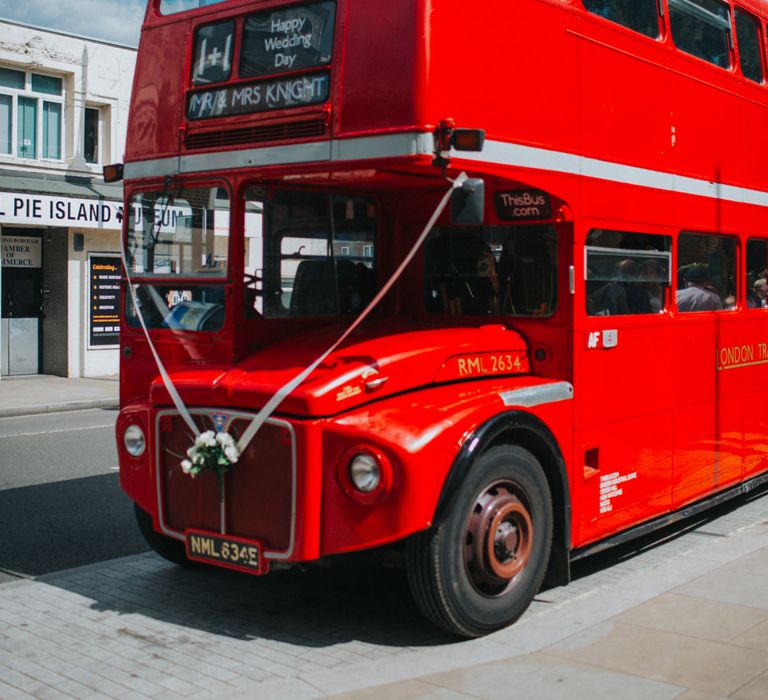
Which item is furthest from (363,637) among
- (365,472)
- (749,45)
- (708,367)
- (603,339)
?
(749,45)

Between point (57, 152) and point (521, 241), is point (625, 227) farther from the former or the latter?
point (57, 152)

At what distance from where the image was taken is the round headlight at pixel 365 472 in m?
5.29

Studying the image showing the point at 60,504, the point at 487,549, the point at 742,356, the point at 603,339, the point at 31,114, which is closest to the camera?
the point at 487,549

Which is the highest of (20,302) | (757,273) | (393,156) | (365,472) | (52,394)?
(393,156)

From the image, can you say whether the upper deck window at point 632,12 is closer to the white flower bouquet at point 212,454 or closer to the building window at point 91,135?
the white flower bouquet at point 212,454

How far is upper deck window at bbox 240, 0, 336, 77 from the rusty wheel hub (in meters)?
2.53

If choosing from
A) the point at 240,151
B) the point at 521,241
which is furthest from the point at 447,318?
the point at 240,151

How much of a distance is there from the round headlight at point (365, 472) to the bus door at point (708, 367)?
3.09m

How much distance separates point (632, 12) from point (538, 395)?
2831mm

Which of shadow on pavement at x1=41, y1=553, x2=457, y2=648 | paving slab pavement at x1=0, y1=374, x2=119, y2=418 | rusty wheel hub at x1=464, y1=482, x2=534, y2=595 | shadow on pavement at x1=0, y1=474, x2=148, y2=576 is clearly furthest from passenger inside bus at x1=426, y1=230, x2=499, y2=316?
paving slab pavement at x1=0, y1=374, x2=119, y2=418

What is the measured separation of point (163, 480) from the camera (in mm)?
6094

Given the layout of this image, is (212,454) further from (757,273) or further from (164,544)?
(757,273)

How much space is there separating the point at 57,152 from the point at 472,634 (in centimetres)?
1899

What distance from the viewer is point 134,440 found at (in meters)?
6.41
